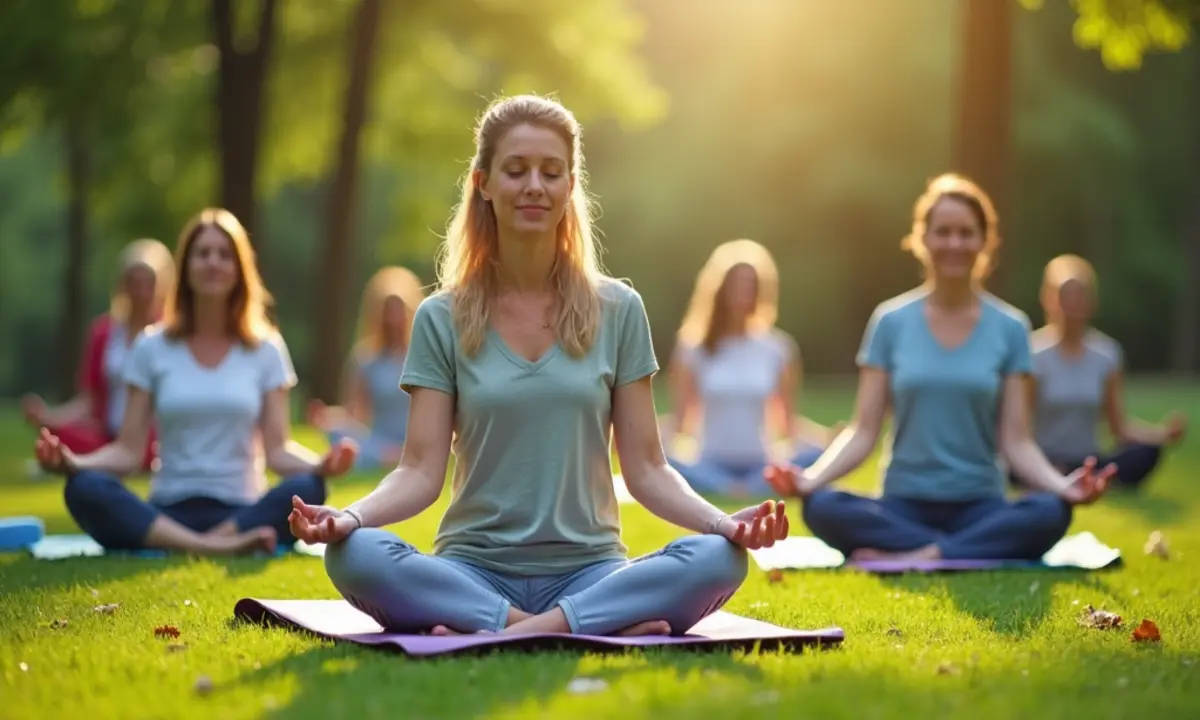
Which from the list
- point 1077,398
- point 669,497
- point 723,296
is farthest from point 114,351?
point 669,497

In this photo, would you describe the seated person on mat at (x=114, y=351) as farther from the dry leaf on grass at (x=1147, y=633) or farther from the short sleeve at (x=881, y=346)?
the dry leaf on grass at (x=1147, y=633)

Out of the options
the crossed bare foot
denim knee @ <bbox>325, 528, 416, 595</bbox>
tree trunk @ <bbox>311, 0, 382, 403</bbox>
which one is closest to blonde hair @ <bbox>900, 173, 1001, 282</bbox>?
the crossed bare foot

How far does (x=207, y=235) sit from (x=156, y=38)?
33.9 feet

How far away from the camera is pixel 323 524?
4.82 meters

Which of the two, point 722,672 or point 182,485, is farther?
point 182,485

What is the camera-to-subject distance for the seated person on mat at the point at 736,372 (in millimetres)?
11859

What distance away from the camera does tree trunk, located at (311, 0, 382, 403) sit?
722 inches

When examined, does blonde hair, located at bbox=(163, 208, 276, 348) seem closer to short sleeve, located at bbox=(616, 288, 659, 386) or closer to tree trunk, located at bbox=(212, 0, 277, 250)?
short sleeve, located at bbox=(616, 288, 659, 386)

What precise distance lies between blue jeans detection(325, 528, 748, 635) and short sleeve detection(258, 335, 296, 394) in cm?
323

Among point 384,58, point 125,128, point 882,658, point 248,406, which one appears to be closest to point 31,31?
point 125,128

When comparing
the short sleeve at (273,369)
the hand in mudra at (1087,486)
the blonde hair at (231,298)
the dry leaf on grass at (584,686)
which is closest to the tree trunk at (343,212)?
the blonde hair at (231,298)

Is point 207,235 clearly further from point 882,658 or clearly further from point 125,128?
point 125,128

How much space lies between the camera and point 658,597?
16.2ft

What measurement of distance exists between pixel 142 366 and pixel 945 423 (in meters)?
3.89
